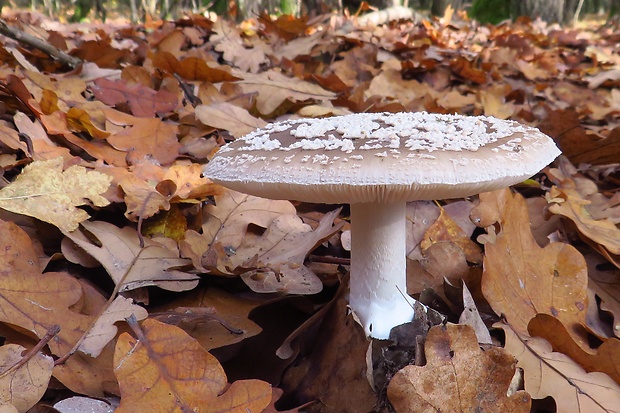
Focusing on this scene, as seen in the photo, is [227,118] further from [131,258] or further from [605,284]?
[605,284]

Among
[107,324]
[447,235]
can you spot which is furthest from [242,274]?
[447,235]

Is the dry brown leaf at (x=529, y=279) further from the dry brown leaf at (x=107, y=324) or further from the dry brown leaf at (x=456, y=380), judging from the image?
the dry brown leaf at (x=107, y=324)

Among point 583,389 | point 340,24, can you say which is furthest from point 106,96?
point 340,24

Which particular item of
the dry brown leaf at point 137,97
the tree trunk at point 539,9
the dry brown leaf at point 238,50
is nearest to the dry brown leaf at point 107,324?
the dry brown leaf at point 137,97

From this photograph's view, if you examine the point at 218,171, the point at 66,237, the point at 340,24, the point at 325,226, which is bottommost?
the point at 340,24

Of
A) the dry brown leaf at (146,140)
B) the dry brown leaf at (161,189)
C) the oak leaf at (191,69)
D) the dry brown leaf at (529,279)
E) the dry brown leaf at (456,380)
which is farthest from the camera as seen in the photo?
the oak leaf at (191,69)

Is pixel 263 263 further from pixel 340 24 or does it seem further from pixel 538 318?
pixel 340 24
